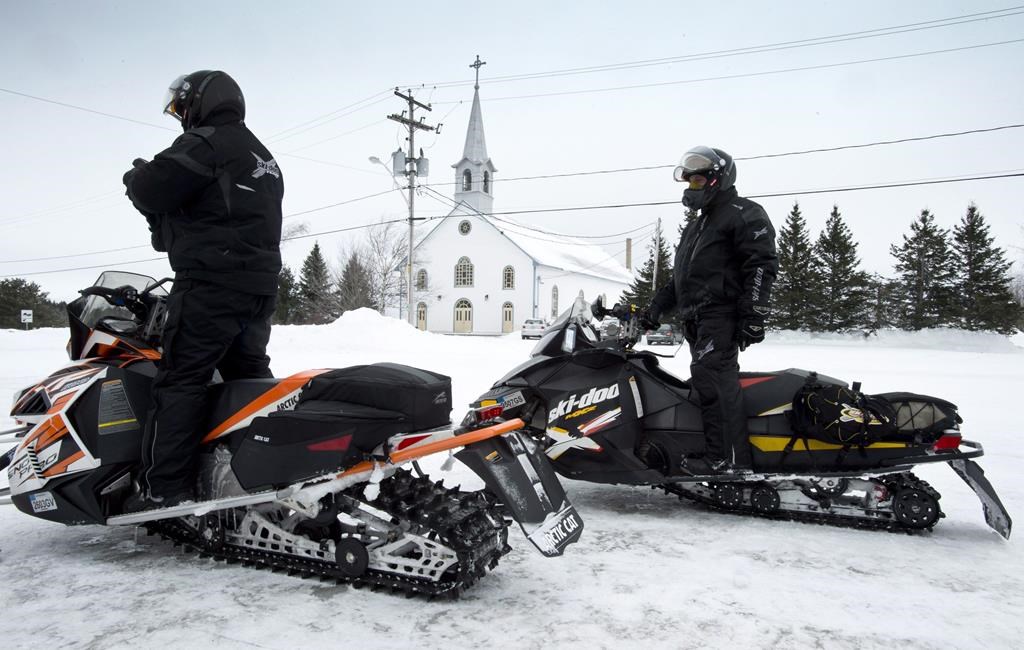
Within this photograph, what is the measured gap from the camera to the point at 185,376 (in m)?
2.56

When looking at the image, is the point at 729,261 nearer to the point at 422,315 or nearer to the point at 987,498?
the point at 987,498

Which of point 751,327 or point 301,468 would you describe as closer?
point 301,468

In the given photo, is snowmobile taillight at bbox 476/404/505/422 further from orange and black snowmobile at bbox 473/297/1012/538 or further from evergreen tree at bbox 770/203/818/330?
evergreen tree at bbox 770/203/818/330

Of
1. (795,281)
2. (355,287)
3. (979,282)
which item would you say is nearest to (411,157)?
(355,287)

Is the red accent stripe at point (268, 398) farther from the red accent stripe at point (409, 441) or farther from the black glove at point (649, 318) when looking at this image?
the black glove at point (649, 318)

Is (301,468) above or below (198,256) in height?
below

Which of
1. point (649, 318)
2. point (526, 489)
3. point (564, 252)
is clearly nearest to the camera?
point (526, 489)

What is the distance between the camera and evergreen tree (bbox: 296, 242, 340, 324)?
4884cm

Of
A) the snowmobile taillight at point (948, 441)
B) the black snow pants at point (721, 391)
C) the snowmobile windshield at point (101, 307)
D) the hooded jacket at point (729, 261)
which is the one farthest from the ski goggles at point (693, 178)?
the snowmobile windshield at point (101, 307)

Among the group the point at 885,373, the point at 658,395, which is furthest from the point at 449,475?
the point at 885,373

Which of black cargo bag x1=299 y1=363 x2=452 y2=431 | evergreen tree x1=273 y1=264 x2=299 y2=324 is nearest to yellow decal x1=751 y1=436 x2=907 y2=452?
black cargo bag x1=299 y1=363 x2=452 y2=431

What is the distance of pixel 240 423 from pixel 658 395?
89.3 inches

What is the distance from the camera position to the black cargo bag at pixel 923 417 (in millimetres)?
3344

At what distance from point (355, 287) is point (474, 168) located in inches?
508
